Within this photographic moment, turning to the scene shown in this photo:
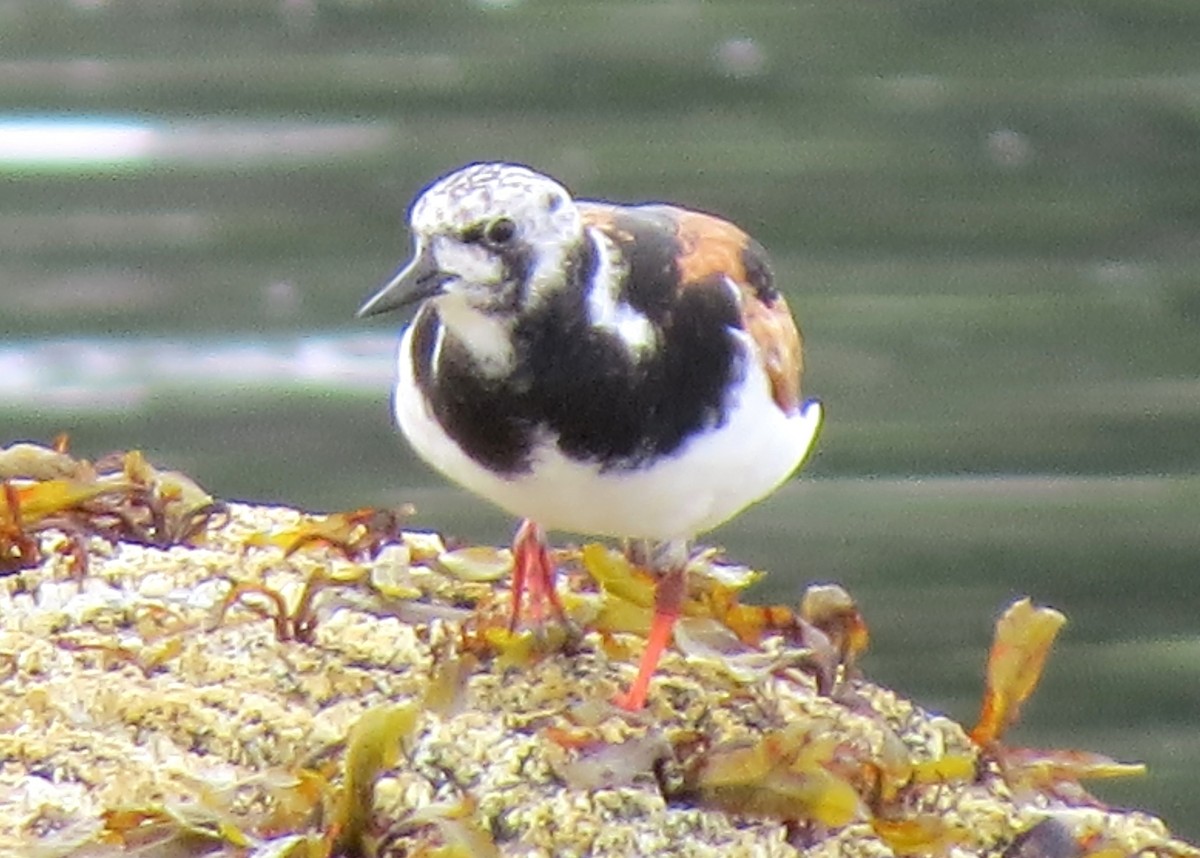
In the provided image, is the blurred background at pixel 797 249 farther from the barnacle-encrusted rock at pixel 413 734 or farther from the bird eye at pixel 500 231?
the bird eye at pixel 500 231

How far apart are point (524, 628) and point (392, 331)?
3.57 metres

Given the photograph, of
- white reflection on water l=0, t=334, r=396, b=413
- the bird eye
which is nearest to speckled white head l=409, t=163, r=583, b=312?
the bird eye

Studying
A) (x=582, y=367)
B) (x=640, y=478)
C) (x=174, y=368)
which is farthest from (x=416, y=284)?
(x=174, y=368)

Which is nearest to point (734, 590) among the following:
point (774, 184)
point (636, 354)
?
point (636, 354)

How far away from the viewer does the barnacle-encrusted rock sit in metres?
2.04

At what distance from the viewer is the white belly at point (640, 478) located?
91.1 inches

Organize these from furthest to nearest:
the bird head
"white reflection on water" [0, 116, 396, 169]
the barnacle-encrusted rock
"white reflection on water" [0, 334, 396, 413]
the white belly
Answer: "white reflection on water" [0, 116, 396, 169], "white reflection on water" [0, 334, 396, 413], the white belly, the bird head, the barnacle-encrusted rock

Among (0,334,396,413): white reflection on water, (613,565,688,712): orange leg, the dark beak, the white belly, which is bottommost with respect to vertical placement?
(0,334,396,413): white reflection on water

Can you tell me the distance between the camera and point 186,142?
618cm

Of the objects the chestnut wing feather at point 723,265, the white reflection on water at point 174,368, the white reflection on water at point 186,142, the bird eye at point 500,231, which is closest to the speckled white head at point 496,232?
the bird eye at point 500,231

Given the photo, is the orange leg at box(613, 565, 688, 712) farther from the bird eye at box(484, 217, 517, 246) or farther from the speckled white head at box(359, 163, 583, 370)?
the bird eye at box(484, 217, 517, 246)

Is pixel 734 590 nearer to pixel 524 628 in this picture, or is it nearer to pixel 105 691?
pixel 524 628

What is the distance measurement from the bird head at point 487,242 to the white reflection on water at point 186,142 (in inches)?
154

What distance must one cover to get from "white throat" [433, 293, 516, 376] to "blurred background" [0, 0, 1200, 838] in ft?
10.1
